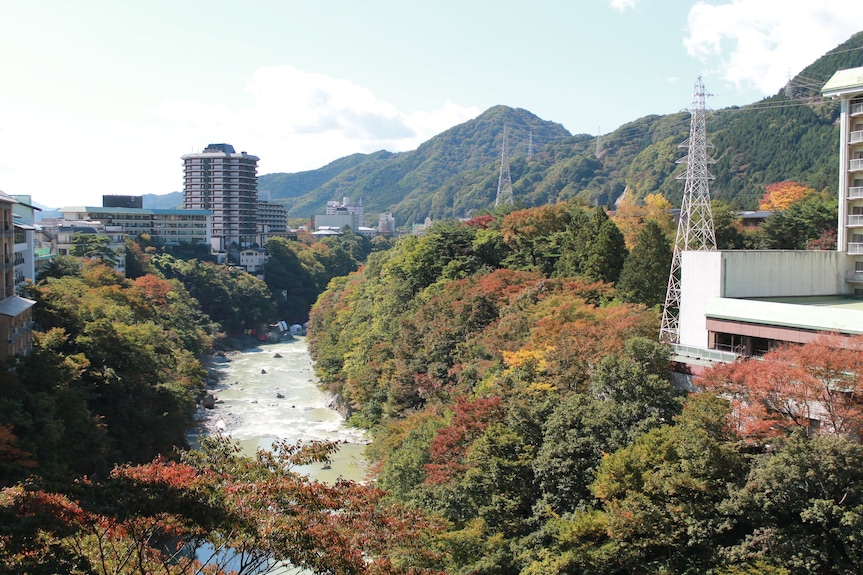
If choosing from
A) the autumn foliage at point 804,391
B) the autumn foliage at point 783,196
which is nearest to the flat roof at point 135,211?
the autumn foliage at point 783,196

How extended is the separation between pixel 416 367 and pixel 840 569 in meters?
19.8

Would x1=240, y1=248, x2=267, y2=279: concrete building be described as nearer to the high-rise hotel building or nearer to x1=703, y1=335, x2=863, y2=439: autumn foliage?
the high-rise hotel building

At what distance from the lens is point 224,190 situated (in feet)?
291

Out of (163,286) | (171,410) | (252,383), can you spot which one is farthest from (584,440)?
(163,286)

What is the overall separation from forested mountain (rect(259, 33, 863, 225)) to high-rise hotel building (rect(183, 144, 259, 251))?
1058 inches

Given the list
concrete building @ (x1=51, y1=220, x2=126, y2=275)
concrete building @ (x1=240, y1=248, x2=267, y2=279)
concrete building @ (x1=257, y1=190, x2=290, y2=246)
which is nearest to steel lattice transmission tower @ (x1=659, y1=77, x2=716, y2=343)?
concrete building @ (x1=51, y1=220, x2=126, y2=275)

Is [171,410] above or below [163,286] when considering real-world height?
below

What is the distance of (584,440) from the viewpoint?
57.0ft

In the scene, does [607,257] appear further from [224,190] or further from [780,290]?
[224,190]

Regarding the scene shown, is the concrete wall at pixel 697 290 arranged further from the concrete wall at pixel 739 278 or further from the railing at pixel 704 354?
the railing at pixel 704 354

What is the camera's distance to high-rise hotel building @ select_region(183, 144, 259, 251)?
290 ft

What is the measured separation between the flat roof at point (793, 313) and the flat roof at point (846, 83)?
6.20 metres

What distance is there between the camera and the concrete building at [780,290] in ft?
57.9

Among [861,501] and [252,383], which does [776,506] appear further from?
[252,383]
